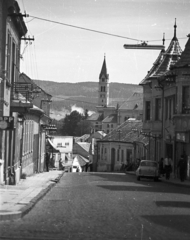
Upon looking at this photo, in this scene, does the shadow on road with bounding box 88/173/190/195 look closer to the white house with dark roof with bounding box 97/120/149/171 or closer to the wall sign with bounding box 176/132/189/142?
the wall sign with bounding box 176/132/189/142

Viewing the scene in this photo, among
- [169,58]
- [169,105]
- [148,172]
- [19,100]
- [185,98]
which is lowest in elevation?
[148,172]

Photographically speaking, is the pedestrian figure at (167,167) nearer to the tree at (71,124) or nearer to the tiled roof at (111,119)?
the tree at (71,124)

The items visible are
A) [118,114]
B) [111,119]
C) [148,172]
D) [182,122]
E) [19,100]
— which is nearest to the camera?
[19,100]

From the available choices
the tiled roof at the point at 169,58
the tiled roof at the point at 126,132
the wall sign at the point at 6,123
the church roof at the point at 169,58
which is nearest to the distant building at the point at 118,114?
the tiled roof at the point at 126,132

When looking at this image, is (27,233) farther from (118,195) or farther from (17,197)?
(118,195)

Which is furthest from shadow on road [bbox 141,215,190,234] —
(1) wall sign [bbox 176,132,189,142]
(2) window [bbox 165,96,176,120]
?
(2) window [bbox 165,96,176,120]

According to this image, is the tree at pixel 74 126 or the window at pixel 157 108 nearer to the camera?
the window at pixel 157 108

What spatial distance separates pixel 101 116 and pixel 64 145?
11370 cm

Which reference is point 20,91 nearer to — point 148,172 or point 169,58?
point 148,172

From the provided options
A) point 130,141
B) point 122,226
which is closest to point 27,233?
point 122,226

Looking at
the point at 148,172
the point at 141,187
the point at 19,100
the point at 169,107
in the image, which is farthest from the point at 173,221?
the point at 169,107

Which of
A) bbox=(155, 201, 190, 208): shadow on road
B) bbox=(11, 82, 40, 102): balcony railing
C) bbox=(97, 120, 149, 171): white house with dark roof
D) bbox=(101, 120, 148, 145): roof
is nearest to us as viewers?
bbox=(155, 201, 190, 208): shadow on road

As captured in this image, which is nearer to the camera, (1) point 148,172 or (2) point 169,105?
(1) point 148,172

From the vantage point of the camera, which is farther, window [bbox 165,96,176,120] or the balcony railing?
window [bbox 165,96,176,120]
